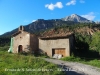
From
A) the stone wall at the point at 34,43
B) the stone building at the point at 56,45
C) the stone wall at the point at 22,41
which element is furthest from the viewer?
the stone wall at the point at 22,41

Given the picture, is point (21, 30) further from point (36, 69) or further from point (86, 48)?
point (36, 69)

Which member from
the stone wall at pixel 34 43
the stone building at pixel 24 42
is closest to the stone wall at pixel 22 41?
the stone building at pixel 24 42

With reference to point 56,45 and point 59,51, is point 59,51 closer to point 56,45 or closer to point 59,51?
point 59,51

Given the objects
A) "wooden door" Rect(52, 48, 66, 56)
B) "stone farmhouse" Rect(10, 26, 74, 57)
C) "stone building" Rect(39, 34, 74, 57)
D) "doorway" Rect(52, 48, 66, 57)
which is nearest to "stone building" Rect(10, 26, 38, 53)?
"stone farmhouse" Rect(10, 26, 74, 57)

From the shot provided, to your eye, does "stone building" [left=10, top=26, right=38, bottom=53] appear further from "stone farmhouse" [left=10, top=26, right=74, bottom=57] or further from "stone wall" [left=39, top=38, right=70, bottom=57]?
"stone wall" [left=39, top=38, right=70, bottom=57]

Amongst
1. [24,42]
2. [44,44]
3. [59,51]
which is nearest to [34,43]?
[24,42]

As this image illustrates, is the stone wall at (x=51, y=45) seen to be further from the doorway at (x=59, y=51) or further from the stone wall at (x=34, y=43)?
the stone wall at (x=34, y=43)

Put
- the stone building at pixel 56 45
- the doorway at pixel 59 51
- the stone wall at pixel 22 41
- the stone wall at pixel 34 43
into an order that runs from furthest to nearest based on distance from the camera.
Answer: the stone wall at pixel 22 41, the stone wall at pixel 34 43, the doorway at pixel 59 51, the stone building at pixel 56 45

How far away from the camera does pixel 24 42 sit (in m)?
29.7

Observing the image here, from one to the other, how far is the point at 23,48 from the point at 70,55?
9282mm

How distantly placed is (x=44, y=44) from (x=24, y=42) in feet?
13.7

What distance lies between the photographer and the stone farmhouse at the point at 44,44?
84.4 feet

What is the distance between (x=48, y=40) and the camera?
2750cm

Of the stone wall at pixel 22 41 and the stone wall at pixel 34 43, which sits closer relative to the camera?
the stone wall at pixel 34 43
